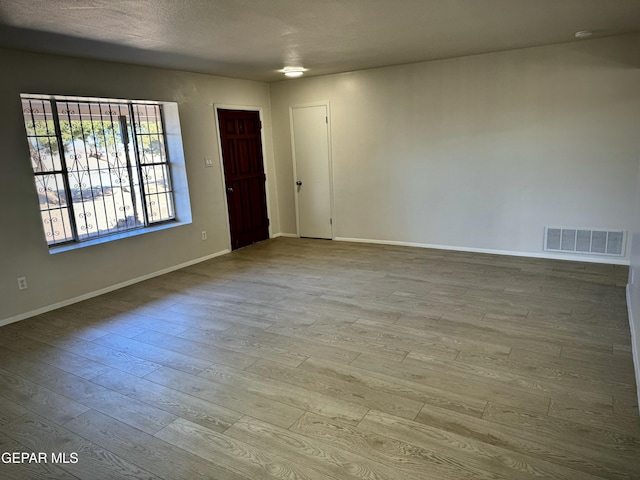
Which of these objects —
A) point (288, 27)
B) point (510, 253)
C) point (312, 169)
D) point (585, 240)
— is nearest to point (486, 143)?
point (510, 253)

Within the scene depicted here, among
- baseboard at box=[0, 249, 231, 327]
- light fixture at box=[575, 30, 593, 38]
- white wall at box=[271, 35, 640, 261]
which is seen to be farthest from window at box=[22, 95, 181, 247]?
light fixture at box=[575, 30, 593, 38]

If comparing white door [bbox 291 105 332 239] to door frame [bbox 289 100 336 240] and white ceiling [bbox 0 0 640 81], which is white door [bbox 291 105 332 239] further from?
white ceiling [bbox 0 0 640 81]

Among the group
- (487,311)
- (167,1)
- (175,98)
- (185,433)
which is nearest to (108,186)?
(175,98)

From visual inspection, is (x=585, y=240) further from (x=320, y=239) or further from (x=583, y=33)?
(x=320, y=239)

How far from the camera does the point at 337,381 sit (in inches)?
109

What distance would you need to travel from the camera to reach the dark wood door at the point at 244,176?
20.4ft

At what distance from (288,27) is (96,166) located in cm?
272

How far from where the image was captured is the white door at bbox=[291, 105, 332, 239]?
6555 mm

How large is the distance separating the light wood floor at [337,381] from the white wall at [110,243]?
1.03 ft

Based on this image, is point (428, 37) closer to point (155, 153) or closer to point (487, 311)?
point (487, 311)

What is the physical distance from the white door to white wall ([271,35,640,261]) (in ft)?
0.53

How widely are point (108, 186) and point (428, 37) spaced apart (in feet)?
12.6

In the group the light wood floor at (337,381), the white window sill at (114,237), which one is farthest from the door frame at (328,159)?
the light wood floor at (337,381)

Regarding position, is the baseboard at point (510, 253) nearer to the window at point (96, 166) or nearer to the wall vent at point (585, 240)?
the wall vent at point (585, 240)
